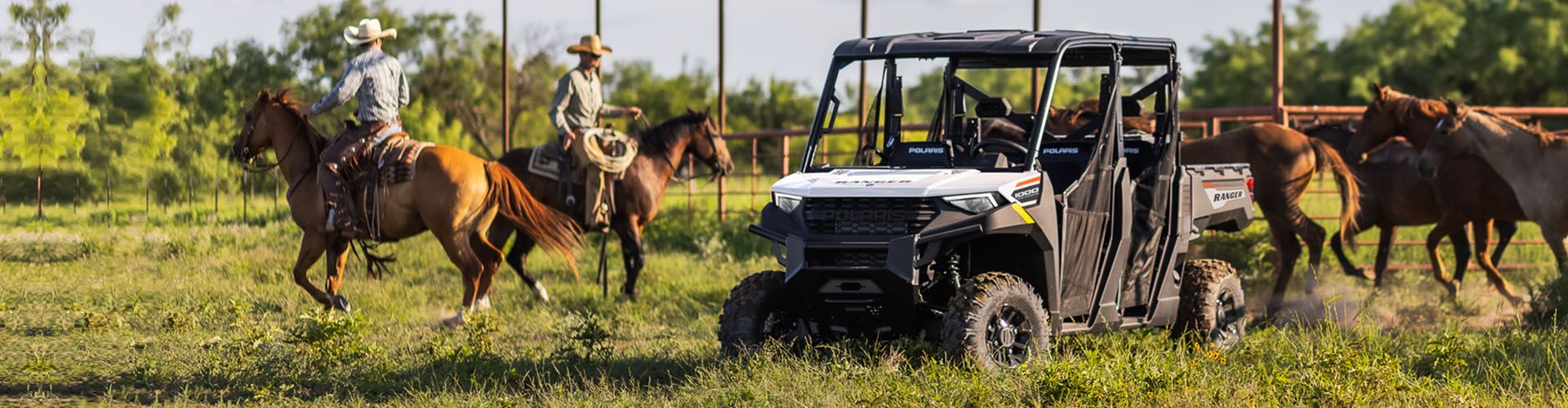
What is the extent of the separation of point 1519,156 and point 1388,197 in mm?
2291

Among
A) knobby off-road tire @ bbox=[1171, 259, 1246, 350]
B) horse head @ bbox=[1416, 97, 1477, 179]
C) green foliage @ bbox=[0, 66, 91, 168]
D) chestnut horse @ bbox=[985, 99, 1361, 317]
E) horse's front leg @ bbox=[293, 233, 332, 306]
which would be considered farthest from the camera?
green foliage @ bbox=[0, 66, 91, 168]

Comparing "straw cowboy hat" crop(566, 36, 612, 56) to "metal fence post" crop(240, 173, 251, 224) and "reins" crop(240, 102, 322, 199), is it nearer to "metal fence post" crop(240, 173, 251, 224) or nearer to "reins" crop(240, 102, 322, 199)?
"reins" crop(240, 102, 322, 199)

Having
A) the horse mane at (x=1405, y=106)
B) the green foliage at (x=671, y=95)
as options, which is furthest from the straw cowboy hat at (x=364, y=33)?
the green foliage at (x=671, y=95)

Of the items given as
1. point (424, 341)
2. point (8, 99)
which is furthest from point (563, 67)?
point (424, 341)

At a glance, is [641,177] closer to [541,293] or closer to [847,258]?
[541,293]

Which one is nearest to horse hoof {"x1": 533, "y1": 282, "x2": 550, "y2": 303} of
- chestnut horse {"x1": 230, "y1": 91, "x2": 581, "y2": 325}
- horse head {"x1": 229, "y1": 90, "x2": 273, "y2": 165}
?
chestnut horse {"x1": 230, "y1": 91, "x2": 581, "y2": 325}

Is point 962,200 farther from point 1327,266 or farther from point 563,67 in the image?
point 563,67

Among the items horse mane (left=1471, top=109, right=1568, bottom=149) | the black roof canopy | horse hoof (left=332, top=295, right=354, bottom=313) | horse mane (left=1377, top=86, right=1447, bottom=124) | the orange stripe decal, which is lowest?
horse hoof (left=332, top=295, right=354, bottom=313)

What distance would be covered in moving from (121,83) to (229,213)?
1732 millimetres

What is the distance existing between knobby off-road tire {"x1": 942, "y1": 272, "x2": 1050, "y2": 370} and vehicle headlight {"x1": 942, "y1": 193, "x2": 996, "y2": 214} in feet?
1.17

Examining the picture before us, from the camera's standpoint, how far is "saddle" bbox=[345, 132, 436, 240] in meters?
11.8

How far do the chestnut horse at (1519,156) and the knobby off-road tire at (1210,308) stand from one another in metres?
3.40

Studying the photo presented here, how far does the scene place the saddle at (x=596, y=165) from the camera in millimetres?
14047

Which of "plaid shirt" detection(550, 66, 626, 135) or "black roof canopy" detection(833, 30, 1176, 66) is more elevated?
"black roof canopy" detection(833, 30, 1176, 66)
